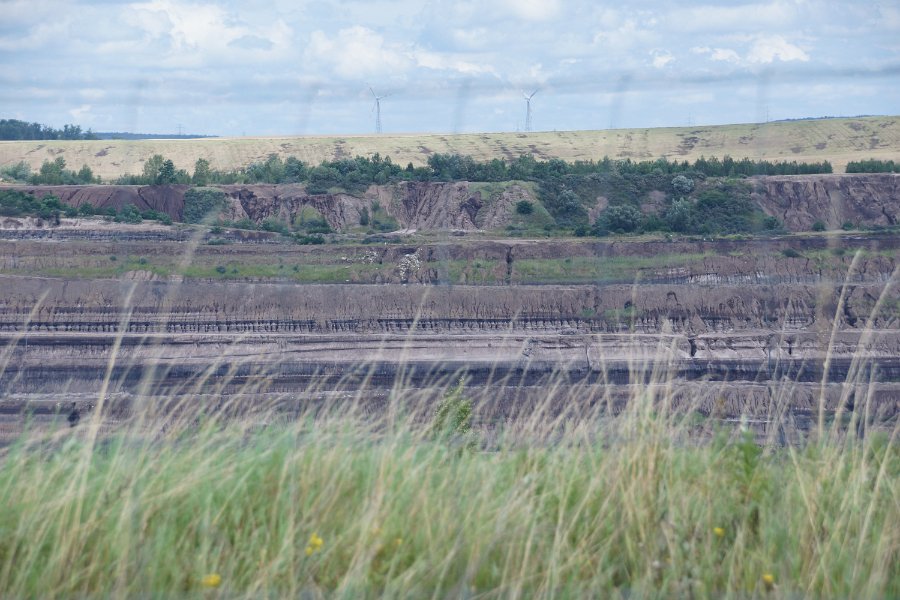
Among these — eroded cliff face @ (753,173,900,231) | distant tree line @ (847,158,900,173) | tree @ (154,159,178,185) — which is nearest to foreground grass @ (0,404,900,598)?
eroded cliff face @ (753,173,900,231)

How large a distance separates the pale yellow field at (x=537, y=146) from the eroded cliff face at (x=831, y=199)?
26029 millimetres

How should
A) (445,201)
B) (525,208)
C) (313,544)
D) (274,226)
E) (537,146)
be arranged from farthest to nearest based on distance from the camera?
(537,146), (445,201), (525,208), (274,226), (313,544)

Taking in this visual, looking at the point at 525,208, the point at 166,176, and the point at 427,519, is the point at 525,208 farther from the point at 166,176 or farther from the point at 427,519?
the point at 427,519

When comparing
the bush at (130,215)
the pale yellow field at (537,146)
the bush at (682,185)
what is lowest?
the bush at (130,215)

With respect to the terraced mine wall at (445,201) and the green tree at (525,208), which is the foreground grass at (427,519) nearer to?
the terraced mine wall at (445,201)

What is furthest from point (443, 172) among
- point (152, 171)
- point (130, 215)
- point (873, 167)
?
point (873, 167)

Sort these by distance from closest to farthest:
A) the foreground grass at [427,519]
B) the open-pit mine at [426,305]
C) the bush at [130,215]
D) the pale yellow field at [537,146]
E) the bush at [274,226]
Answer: the foreground grass at [427,519]
the open-pit mine at [426,305]
the bush at [130,215]
the bush at [274,226]
the pale yellow field at [537,146]

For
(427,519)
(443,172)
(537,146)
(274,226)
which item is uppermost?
(537,146)

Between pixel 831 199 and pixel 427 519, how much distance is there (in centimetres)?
4375

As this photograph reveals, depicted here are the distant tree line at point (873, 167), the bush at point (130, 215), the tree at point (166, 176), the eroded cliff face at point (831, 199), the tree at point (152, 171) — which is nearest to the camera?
the bush at point (130, 215)

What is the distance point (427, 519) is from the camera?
3.89 metres

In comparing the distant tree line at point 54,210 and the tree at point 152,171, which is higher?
the tree at point 152,171

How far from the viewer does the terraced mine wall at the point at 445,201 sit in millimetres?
43156

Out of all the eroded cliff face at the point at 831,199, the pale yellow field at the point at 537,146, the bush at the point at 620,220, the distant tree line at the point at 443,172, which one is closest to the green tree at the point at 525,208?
the bush at the point at 620,220
